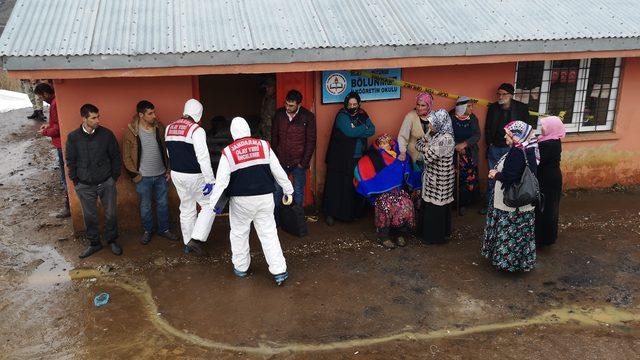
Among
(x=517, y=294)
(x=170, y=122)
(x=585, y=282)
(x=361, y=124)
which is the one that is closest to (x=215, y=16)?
(x=170, y=122)

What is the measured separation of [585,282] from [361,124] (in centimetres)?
315

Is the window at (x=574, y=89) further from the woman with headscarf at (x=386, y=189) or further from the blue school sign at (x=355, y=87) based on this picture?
the woman with headscarf at (x=386, y=189)

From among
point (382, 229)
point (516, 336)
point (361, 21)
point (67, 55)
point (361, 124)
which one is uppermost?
point (361, 21)

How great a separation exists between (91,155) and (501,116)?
17.2 ft

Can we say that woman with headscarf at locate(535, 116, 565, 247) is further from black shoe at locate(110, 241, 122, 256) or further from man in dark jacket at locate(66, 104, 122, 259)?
black shoe at locate(110, 241, 122, 256)

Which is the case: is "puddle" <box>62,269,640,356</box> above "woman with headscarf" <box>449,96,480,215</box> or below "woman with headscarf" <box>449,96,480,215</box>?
below

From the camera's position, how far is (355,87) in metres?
7.25

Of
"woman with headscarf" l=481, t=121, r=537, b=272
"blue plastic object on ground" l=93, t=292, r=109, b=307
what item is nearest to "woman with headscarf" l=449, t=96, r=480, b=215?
"woman with headscarf" l=481, t=121, r=537, b=272

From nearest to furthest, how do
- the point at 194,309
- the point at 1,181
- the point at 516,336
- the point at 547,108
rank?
the point at 516,336 < the point at 194,309 < the point at 547,108 < the point at 1,181

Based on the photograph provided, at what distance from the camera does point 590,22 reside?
7250 mm

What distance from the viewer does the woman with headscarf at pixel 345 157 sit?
6.85 metres

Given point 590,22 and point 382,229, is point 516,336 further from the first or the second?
point 590,22

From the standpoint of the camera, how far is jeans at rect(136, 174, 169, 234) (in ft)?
21.6

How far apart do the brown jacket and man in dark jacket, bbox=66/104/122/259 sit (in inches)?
5.4
